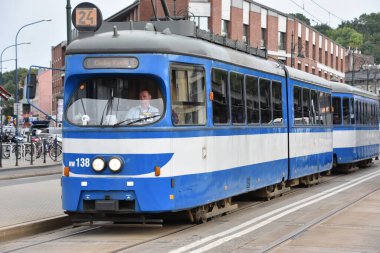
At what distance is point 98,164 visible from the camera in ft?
33.9

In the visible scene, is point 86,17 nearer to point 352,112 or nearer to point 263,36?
point 352,112

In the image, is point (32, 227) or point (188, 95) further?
point (32, 227)

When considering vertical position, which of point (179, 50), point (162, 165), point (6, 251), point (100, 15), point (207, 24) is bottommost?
point (6, 251)

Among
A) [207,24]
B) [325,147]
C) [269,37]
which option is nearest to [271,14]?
[269,37]

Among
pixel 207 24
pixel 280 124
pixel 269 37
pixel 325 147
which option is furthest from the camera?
pixel 269 37

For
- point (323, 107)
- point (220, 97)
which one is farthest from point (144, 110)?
point (323, 107)

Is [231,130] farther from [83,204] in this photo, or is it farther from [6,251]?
[6,251]

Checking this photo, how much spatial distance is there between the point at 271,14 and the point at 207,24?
29.3ft

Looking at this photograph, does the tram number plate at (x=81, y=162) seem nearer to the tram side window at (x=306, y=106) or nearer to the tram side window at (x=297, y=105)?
the tram side window at (x=297, y=105)

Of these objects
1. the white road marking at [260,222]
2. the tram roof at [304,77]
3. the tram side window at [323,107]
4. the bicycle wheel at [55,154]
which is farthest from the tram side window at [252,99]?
the bicycle wheel at [55,154]

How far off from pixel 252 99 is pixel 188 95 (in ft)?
10.0

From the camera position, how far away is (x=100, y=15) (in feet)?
40.6

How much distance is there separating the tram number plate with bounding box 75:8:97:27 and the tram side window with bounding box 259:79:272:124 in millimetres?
3865

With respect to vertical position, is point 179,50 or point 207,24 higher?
point 207,24
